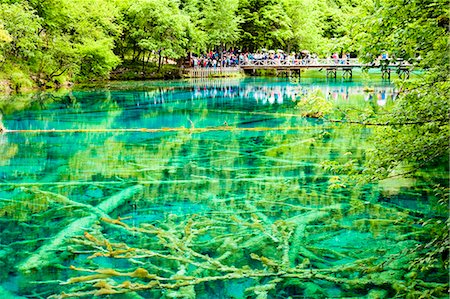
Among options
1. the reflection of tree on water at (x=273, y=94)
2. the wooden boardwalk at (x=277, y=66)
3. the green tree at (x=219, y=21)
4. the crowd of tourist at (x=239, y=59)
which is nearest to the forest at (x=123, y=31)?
the green tree at (x=219, y=21)

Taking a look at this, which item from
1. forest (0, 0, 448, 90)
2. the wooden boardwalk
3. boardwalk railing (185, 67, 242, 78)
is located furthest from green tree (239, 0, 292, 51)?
boardwalk railing (185, 67, 242, 78)

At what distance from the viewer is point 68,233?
7336 mm

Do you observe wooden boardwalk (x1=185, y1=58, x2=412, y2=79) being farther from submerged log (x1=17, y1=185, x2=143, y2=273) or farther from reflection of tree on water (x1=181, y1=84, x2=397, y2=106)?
submerged log (x1=17, y1=185, x2=143, y2=273)

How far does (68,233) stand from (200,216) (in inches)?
74.2

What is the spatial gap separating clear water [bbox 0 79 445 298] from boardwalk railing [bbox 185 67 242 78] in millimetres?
27958

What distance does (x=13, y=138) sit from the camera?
15141mm

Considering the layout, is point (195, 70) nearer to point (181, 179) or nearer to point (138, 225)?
point (181, 179)

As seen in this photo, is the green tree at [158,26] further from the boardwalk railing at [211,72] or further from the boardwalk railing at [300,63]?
the boardwalk railing at [300,63]

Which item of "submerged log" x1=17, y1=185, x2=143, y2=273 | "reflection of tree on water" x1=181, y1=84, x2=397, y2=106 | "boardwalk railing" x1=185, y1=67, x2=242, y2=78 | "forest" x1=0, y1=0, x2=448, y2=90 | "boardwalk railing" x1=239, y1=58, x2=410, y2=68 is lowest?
"submerged log" x1=17, y1=185, x2=143, y2=273

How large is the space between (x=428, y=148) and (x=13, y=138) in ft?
42.1

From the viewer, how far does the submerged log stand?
20.9 ft

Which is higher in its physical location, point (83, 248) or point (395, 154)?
point (395, 154)

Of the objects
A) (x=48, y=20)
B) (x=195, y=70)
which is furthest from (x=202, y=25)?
(x=48, y=20)

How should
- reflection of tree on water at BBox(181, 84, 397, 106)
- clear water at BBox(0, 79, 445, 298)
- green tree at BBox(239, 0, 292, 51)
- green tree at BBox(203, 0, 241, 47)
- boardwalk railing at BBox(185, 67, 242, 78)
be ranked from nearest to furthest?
clear water at BBox(0, 79, 445, 298) < reflection of tree on water at BBox(181, 84, 397, 106) < boardwalk railing at BBox(185, 67, 242, 78) < green tree at BBox(203, 0, 241, 47) < green tree at BBox(239, 0, 292, 51)
